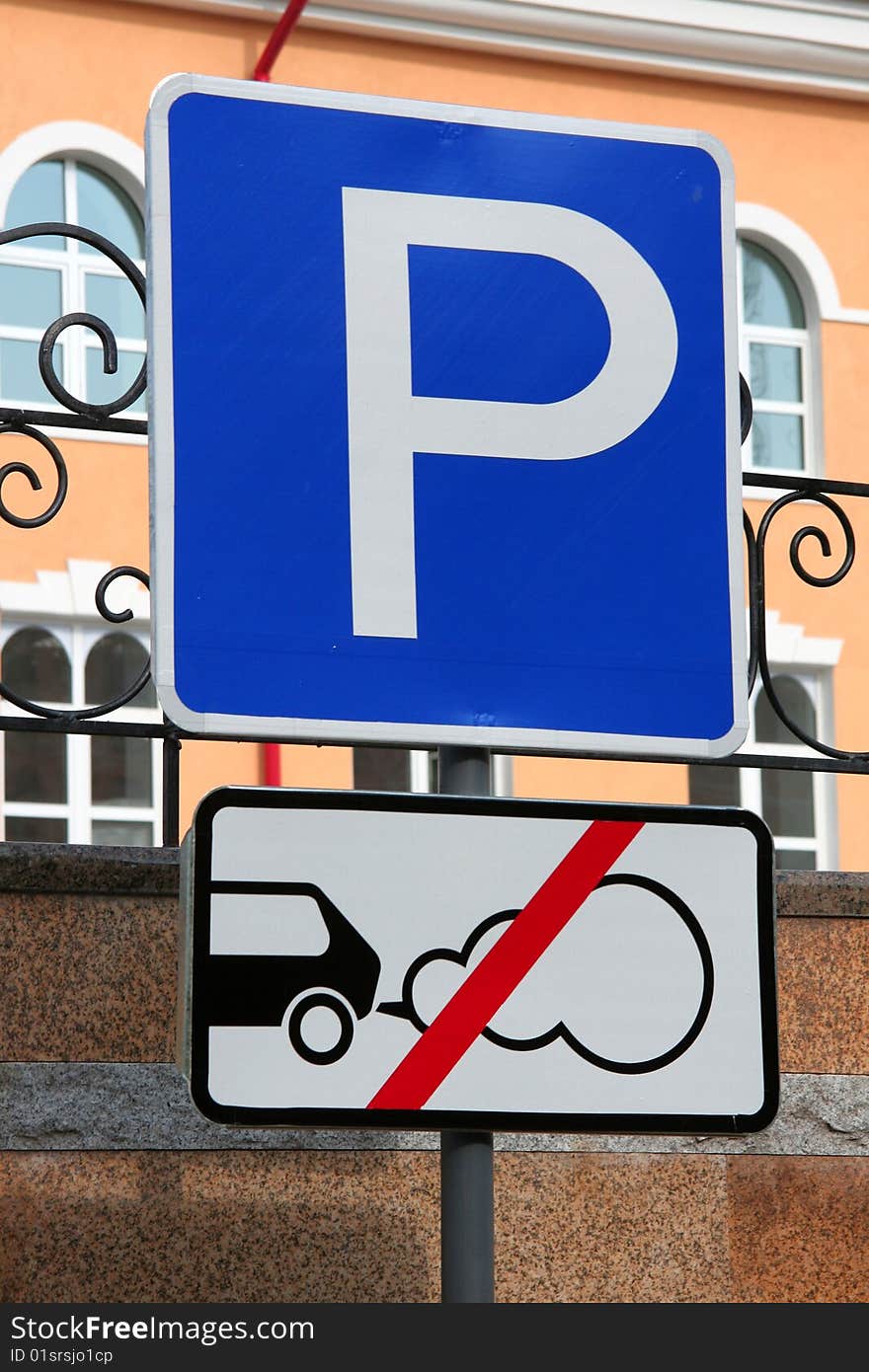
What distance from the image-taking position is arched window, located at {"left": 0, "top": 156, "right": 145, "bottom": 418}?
54.9 feet

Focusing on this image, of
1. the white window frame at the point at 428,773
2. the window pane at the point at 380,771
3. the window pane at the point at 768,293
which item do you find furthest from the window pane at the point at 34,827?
the window pane at the point at 768,293

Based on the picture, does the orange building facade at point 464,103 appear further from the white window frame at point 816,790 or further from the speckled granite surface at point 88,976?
the speckled granite surface at point 88,976

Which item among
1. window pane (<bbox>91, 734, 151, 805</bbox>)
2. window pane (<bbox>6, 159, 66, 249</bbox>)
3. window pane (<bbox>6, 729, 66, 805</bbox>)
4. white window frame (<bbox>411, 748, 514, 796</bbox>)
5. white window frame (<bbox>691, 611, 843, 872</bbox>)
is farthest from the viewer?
white window frame (<bbox>691, 611, 843, 872</bbox>)

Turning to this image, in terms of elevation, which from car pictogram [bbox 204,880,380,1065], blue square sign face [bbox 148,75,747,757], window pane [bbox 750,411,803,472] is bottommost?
car pictogram [bbox 204,880,380,1065]

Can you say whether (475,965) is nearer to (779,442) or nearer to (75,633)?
(75,633)

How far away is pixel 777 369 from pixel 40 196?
626 centimetres

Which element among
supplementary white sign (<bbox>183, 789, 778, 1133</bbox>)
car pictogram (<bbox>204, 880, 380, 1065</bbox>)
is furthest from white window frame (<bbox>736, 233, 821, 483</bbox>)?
car pictogram (<bbox>204, 880, 380, 1065</bbox>)

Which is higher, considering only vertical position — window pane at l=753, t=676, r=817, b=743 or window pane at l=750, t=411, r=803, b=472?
window pane at l=750, t=411, r=803, b=472

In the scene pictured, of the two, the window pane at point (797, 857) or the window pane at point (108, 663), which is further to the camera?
the window pane at point (797, 857)

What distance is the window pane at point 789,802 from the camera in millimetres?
18406

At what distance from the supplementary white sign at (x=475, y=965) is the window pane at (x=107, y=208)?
15567 millimetres

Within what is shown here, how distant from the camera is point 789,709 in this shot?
18578 millimetres

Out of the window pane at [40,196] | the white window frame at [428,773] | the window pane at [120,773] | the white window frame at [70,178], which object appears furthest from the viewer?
the window pane at [40,196]

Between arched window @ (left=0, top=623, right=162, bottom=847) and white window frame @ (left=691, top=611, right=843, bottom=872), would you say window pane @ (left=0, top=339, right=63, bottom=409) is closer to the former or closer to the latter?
arched window @ (left=0, top=623, right=162, bottom=847)
